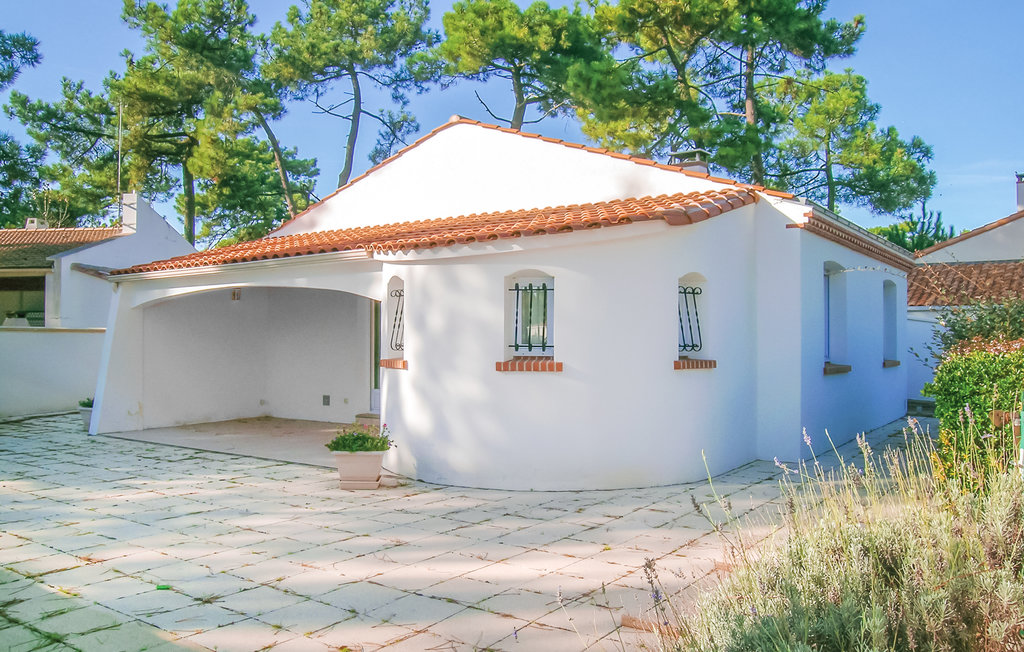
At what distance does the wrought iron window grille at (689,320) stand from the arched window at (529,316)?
1.62 meters

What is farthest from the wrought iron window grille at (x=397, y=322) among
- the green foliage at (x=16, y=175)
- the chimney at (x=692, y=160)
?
the green foliage at (x=16, y=175)

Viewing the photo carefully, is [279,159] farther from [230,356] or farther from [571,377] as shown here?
[571,377]

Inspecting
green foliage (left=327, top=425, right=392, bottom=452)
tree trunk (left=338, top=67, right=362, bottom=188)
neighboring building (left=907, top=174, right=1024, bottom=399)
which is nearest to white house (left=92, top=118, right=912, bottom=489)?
green foliage (left=327, top=425, right=392, bottom=452)

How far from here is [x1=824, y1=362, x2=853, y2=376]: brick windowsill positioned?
34.9 feet

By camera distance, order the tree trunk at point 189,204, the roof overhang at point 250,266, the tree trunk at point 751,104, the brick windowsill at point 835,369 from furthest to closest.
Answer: the tree trunk at point 189,204
the tree trunk at point 751,104
the brick windowsill at point 835,369
the roof overhang at point 250,266

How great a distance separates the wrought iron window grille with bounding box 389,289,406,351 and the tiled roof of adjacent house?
17730 mm

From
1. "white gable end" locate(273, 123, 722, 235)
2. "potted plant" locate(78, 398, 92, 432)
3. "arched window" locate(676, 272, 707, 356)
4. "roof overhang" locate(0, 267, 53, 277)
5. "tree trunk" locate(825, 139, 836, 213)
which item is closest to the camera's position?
"arched window" locate(676, 272, 707, 356)

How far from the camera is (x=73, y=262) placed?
22.5m

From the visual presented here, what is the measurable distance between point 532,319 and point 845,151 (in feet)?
62.8

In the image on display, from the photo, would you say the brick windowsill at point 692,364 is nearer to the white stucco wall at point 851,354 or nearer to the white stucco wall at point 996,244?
the white stucco wall at point 851,354

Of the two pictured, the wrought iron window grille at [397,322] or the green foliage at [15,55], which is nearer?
the wrought iron window grille at [397,322]

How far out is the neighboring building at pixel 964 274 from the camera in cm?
1786

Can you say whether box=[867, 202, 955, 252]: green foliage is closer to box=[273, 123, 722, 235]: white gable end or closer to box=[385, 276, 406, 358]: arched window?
box=[273, 123, 722, 235]: white gable end

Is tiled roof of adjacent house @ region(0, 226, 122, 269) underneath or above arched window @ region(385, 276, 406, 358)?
above
